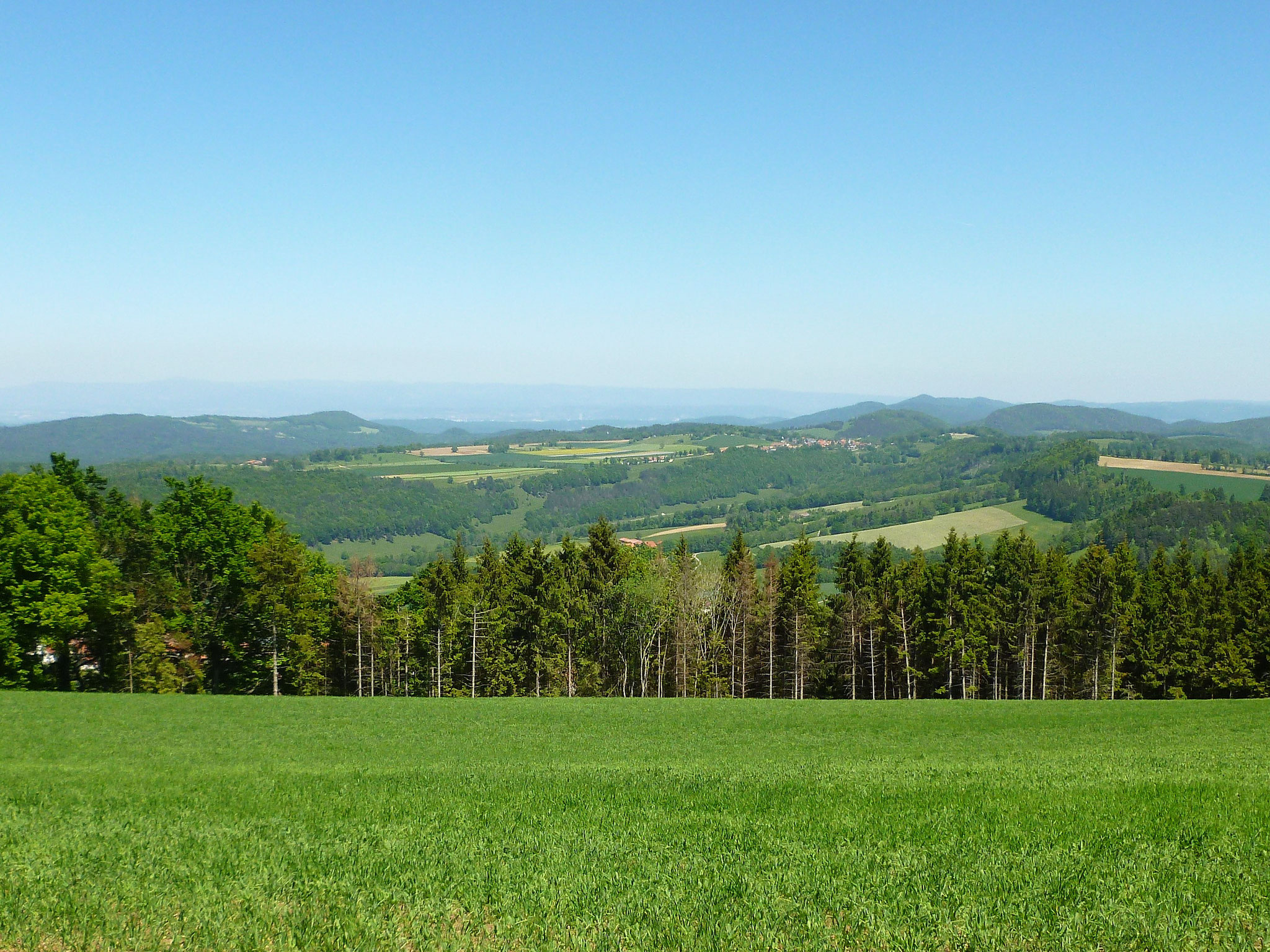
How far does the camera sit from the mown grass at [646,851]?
8344 mm

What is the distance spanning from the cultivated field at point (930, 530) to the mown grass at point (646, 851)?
142673 mm

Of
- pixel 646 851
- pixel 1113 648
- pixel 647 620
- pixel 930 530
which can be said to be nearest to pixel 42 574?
pixel 647 620

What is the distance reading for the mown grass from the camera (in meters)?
8.34

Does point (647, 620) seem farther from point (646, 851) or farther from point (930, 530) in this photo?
point (930, 530)

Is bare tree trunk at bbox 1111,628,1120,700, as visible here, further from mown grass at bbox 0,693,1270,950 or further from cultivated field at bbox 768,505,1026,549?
cultivated field at bbox 768,505,1026,549

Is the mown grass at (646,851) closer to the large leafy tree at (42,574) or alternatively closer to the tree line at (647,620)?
the large leafy tree at (42,574)

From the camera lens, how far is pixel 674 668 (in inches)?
2063

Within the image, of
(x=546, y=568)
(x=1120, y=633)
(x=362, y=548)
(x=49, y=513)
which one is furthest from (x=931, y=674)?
(x=362, y=548)

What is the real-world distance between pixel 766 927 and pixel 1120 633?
50986 mm

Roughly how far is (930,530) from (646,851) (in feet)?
585

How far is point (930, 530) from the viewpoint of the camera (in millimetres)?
176625

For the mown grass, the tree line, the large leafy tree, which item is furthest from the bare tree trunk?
the large leafy tree

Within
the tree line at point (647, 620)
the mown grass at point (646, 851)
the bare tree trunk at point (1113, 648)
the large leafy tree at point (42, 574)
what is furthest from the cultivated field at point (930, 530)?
the mown grass at point (646, 851)

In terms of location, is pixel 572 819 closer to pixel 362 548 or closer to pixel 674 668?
pixel 674 668
